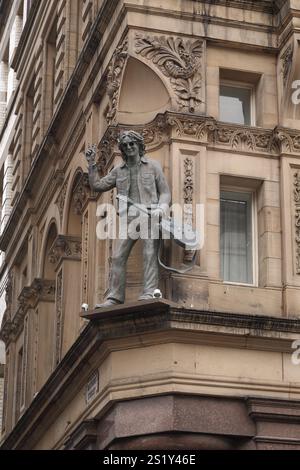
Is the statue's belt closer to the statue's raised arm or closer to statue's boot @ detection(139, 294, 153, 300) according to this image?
the statue's raised arm

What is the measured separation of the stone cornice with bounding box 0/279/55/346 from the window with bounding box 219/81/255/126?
31.4 feet

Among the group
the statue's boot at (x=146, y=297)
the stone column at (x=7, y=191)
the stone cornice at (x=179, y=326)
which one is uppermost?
the stone column at (x=7, y=191)

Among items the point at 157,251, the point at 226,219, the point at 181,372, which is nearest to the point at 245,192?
the point at 226,219

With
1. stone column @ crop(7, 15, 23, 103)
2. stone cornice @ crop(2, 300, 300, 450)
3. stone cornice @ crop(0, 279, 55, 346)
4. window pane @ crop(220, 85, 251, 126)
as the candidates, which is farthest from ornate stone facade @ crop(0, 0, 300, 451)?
stone column @ crop(7, 15, 23, 103)

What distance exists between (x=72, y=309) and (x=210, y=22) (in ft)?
26.9

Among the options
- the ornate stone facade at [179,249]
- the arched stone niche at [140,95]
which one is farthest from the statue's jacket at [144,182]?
the arched stone niche at [140,95]

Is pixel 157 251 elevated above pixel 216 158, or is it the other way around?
pixel 216 158

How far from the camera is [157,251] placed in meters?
25.7

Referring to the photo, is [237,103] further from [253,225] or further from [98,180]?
[98,180]

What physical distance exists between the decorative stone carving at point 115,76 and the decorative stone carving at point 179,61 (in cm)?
43

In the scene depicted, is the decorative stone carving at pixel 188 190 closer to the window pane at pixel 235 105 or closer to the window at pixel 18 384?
the window pane at pixel 235 105

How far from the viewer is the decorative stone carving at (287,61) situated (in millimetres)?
27672
